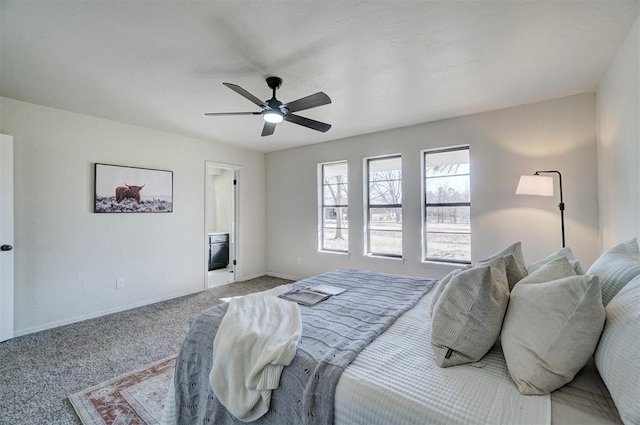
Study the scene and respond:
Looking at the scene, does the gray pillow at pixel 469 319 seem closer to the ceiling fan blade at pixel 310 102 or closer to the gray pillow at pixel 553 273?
the gray pillow at pixel 553 273

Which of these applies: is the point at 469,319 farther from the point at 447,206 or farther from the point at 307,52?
the point at 447,206

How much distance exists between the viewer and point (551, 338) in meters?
0.97

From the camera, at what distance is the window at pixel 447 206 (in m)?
3.78

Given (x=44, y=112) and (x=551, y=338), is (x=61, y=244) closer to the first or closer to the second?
(x=44, y=112)

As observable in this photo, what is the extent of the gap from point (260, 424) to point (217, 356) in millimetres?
342

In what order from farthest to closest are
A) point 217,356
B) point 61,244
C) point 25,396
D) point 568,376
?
point 61,244 → point 25,396 → point 217,356 → point 568,376

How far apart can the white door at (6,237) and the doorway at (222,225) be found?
2302mm

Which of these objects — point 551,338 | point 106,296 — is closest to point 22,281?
point 106,296

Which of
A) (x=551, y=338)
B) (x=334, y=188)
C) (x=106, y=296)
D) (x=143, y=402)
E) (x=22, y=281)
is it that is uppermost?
(x=334, y=188)

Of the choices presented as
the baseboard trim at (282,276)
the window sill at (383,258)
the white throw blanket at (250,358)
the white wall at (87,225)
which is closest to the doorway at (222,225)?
the white wall at (87,225)

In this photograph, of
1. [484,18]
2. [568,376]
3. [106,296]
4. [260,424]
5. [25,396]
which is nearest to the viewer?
[568,376]

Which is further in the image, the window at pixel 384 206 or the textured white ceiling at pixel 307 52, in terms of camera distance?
the window at pixel 384 206

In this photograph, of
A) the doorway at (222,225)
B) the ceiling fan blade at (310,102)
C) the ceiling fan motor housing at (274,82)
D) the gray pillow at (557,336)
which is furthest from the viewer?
the doorway at (222,225)

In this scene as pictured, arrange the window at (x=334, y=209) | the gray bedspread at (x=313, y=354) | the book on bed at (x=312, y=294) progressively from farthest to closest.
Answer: the window at (x=334, y=209), the book on bed at (x=312, y=294), the gray bedspread at (x=313, y=354)
